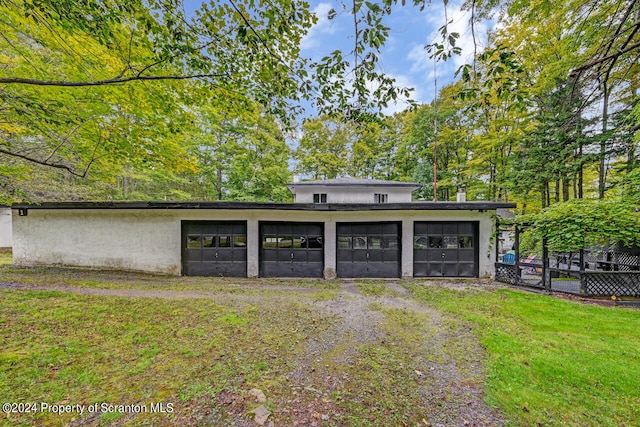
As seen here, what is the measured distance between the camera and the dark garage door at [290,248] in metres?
8.88

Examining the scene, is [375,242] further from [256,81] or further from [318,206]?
[256,81]

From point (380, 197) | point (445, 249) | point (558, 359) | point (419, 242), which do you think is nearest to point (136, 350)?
point (558, 359)

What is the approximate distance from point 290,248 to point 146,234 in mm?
5372

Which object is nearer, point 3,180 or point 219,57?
point 219,57

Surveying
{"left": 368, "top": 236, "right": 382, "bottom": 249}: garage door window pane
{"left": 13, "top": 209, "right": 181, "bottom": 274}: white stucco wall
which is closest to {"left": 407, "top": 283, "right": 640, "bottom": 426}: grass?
{"left": 368, "top": 236, "right": 382, "bottom": 249}: garage door window pane

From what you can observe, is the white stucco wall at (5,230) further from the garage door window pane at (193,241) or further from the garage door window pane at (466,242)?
the garage door window pane at (466,242)

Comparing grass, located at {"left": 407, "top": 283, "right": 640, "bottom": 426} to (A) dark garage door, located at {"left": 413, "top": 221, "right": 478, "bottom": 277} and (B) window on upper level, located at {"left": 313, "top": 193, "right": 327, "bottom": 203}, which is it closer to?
(A) dark garage door, located at {"left": 413, "top": 221, "right": 478, "bottom": 277}

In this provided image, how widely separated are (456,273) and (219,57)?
9395 millimetres

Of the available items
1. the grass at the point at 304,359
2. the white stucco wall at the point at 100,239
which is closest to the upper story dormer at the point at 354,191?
the white stucco wall at the point at 100,239

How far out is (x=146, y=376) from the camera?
2934 millimetres

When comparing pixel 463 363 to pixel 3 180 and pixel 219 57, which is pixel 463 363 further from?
pixel 3 180

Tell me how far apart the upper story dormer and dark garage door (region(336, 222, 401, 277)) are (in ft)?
20.7

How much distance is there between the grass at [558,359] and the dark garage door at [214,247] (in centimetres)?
648

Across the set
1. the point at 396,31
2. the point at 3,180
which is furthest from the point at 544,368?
the point at 3,180
